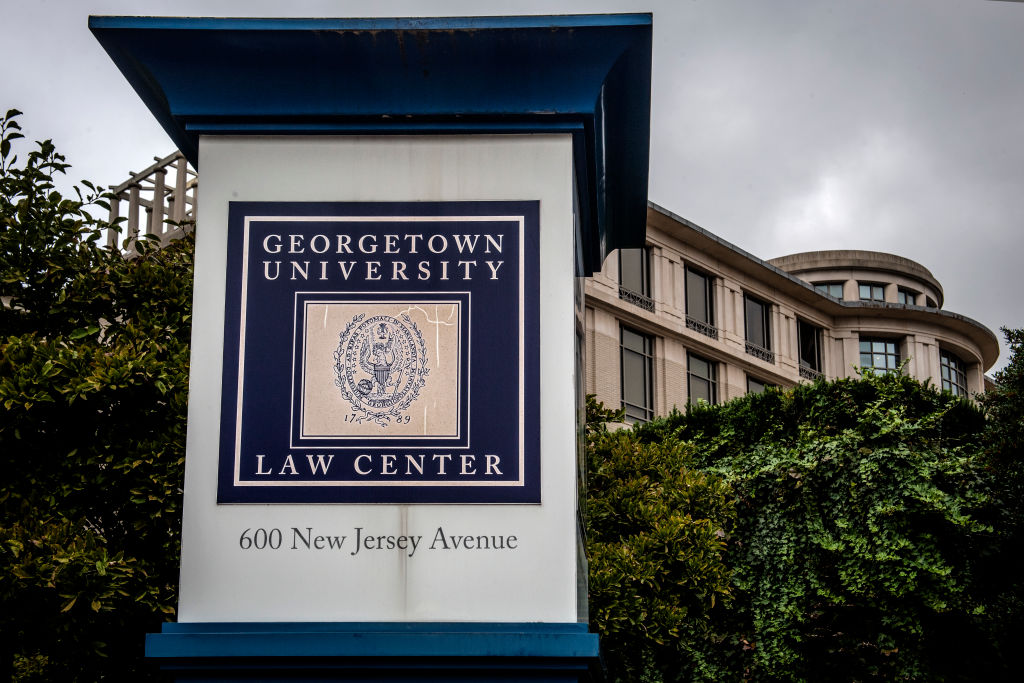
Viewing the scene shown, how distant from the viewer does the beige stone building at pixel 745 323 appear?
38719mm

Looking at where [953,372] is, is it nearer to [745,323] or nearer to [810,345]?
[810,345]

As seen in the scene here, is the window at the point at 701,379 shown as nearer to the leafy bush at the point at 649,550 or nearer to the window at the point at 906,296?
the window at the point at 906,296

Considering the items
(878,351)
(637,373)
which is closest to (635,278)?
(637,373)

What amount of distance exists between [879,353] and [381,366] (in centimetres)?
4703

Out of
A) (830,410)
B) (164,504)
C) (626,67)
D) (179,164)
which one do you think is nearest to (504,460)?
(626,67)

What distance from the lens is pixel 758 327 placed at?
4603cm

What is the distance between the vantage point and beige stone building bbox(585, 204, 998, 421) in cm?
3872

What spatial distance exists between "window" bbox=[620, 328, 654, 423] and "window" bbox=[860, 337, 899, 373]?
14.0m

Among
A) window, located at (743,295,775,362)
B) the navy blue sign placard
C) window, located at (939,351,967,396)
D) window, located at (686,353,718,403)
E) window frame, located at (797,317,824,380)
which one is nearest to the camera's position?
the navy blue sign placard

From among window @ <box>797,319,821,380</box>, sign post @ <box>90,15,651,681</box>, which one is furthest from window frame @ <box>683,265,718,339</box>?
sign post @ <box>90,15,651,681</box>

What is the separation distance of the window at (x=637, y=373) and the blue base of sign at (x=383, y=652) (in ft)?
104

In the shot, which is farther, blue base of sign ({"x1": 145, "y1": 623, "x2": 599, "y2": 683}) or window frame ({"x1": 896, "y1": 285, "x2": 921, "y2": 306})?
window frame ({"x1": 896, "y1": 285, "x2": 921, "y2": 306})

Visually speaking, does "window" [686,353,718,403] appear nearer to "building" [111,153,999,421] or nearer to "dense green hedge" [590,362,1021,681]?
"building" [111,153,999,421]

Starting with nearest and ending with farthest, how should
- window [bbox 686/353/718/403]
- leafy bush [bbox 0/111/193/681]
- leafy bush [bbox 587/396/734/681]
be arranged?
1. leafy bush [bbox 0/111/193/681]
2. leafy bush [bbox 587/396/734/681]
3. window [bbox 686/353/718/403]
